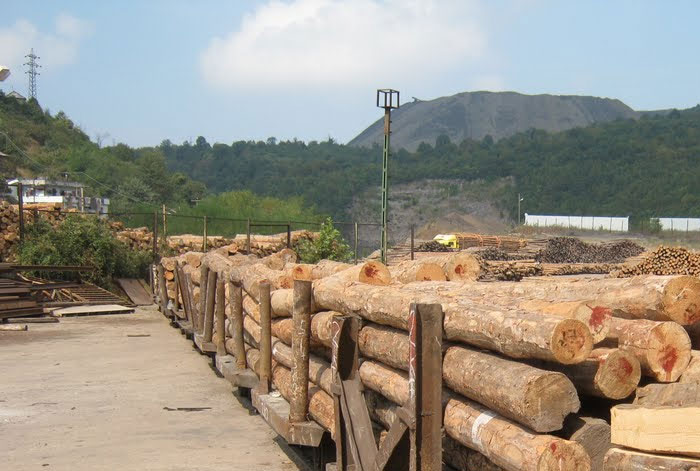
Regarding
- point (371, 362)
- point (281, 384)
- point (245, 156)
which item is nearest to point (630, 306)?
point (371, 362)

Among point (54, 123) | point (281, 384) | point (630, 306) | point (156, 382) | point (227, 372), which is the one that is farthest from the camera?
point (54, 123)

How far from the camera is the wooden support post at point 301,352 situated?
711 centimetres

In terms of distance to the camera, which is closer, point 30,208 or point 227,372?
point 227,372

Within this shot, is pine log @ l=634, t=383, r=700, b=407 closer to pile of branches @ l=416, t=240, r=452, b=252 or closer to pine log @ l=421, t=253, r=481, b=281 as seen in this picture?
pine log @ l=421, t=253, r=481, b=281

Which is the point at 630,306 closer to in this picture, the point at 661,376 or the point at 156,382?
the point at 661,376

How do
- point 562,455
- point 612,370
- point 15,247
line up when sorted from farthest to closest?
point 15,247 < point 612,370 < point 562,455

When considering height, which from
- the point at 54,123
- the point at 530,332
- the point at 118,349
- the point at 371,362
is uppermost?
the point at 54,123

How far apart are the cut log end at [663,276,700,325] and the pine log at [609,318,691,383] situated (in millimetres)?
372

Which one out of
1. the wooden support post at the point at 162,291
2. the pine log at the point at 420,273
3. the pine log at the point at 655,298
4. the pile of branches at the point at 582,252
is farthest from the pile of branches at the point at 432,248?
the pine log at the point at 655,298

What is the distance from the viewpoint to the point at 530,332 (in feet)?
13.3

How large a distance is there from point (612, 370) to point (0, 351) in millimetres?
14057

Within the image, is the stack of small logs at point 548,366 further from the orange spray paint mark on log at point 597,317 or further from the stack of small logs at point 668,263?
the stack of small logs at point 668,263

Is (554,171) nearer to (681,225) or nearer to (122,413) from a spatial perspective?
(681,225)

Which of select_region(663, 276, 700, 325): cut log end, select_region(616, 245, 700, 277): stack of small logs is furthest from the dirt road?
select_region(616, 245, 700, 277): stack of small logs
